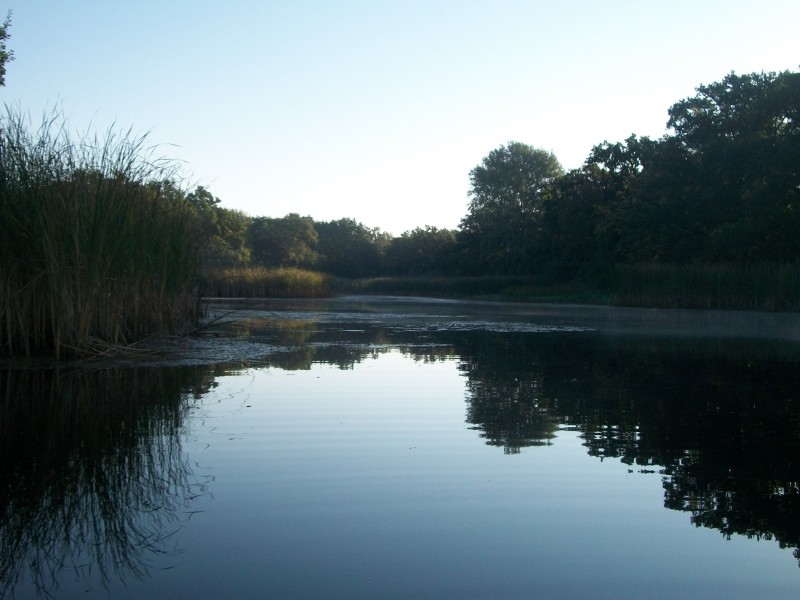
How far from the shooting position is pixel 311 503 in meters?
3.79

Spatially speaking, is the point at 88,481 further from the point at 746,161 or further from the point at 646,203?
the point at 646,203

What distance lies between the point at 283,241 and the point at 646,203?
46.4 meters

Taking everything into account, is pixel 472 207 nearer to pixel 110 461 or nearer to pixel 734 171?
pixel 734 171

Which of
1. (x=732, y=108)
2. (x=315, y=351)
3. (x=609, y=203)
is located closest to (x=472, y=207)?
(x=609, y=203)

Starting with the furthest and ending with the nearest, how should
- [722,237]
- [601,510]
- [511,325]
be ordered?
[722,237] < [511,325] < [601,510]

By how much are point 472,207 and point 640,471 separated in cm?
6460

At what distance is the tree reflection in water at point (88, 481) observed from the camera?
118 inches

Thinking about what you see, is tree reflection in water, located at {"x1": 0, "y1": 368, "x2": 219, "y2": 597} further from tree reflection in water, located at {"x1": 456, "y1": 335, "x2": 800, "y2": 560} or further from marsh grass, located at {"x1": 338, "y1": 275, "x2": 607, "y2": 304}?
marsh grass, located at {"x1": 338, "y1": 275, "x2": 607, "y2": 304}

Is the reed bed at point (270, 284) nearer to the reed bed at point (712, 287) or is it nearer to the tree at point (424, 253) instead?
the reed bed at point (712, 287)

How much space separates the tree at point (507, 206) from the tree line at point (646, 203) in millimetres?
100

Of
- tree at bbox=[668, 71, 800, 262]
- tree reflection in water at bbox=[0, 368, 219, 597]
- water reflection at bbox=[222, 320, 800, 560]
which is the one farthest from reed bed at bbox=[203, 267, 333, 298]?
tree reflection in water at bbox=[0, 368, 219, 597]

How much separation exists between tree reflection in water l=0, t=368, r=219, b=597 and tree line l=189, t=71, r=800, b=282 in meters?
8.57

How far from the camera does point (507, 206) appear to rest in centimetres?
6394

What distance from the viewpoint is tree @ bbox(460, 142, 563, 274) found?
58406 mm
